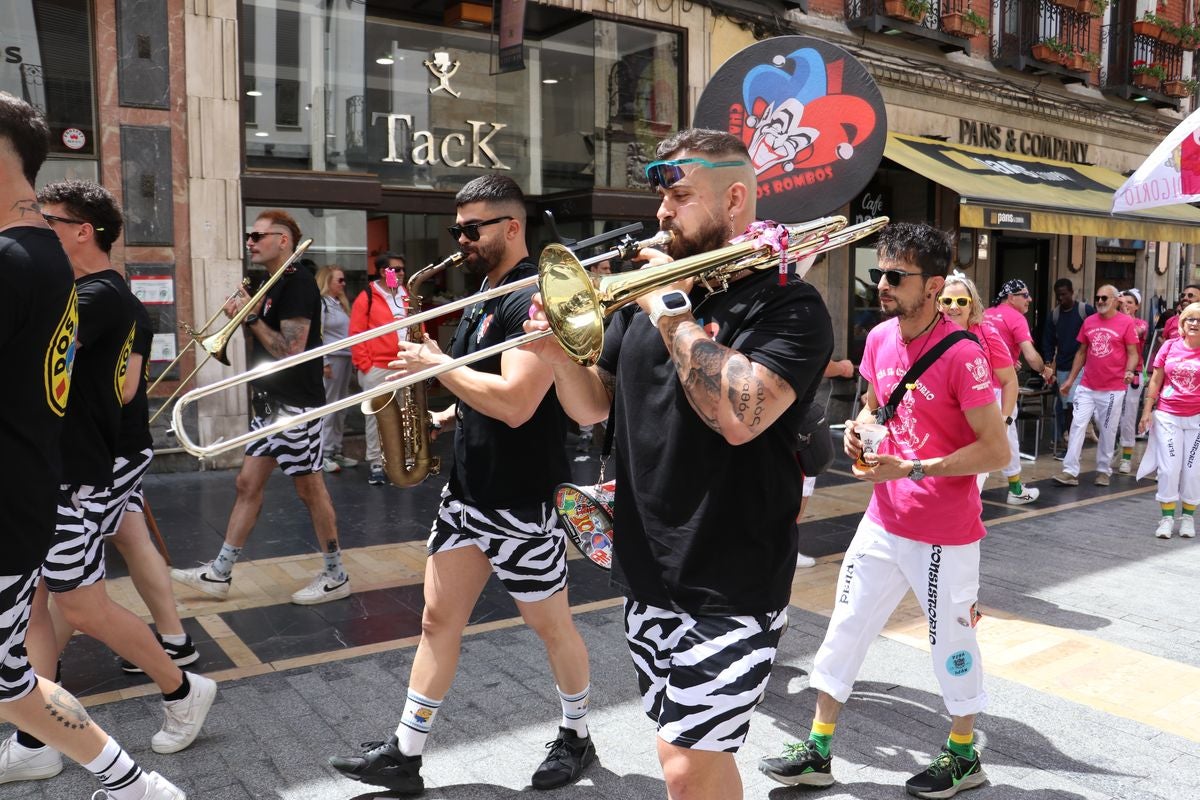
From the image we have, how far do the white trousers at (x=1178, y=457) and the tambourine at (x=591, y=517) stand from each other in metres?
6.42

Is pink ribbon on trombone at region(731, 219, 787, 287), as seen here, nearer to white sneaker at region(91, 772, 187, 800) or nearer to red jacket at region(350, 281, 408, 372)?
white sneaker at region(91, 772, 187, 800)

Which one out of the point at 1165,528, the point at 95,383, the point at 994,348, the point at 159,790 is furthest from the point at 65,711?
the point at 1165,528

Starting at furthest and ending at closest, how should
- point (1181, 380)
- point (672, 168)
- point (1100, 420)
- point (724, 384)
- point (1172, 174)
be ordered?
point (1100, 420) < point (1181, 380) < point (1172, 174) < point (672, 168) < point (724, 384)

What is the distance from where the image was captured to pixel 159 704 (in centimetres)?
407

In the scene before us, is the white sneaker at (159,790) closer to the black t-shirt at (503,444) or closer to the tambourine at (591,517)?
the black t-shirt at (503,444)

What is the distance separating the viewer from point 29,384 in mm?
2654

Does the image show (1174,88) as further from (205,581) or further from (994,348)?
(205,581)

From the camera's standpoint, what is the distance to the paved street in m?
3.56

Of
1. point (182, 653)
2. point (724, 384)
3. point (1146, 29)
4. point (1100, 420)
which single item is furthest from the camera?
point (1146, 29)

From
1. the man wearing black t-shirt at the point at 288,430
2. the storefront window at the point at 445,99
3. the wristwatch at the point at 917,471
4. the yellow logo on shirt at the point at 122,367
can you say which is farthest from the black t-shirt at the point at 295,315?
the storefront window at the point at 445,99

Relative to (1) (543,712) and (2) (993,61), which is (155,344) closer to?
(1) (543,712)

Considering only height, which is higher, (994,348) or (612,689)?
(994,348)

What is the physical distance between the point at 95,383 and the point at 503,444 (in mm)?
1554

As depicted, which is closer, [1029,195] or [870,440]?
[870,440]
